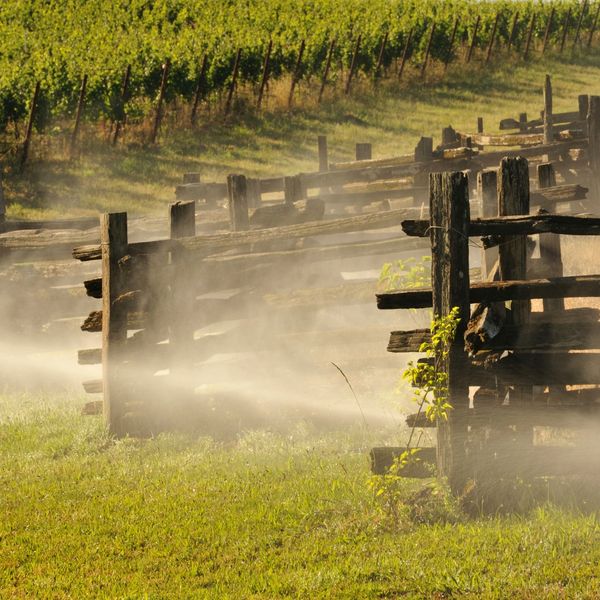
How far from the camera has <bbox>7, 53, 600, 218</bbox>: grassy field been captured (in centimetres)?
2727

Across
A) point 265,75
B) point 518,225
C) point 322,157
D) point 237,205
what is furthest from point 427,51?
point 518,225

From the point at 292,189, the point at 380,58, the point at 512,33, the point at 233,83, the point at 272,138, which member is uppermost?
the point at 512,33

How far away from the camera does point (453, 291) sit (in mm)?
7871

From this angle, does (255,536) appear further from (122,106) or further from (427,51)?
(427,51)

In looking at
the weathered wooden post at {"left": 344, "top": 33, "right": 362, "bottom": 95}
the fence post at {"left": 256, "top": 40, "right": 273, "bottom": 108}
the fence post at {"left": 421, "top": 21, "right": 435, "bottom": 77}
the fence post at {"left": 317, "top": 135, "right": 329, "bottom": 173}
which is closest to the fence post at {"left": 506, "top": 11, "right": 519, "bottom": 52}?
the fence post at {"left": 421, "top": 21, "right": 435, "bottom": 77}

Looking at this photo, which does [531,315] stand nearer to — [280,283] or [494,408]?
[494,408]

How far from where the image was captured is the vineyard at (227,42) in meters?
33.0

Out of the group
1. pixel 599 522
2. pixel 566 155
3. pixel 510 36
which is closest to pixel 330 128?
pixel 566 155

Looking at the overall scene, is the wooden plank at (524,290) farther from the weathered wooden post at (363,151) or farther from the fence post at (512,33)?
the fence post at (512,33)

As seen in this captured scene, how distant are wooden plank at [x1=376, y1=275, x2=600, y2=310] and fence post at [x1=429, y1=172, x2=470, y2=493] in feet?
0.53

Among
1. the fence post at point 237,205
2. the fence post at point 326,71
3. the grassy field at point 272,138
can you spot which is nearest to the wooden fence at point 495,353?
the fence post at point 237,205

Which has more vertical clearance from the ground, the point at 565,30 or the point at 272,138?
the point at 565,30

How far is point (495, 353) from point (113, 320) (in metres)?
4.52

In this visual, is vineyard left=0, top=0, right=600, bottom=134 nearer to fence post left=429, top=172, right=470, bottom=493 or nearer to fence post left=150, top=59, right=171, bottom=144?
fence post left=150, top=59, right=171, bottom=144
